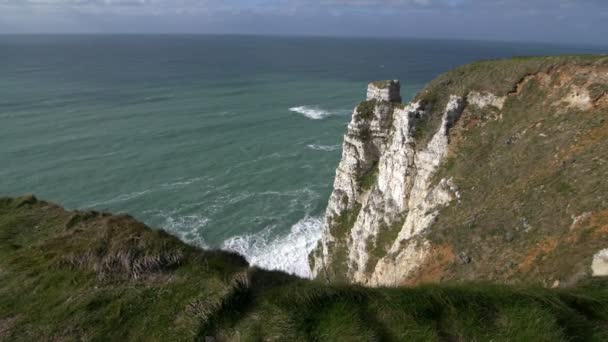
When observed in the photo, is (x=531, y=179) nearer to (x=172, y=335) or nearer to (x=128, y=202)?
(x=172, y=335)

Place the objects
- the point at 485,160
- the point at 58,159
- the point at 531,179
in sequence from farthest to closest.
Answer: the point at 58,159 < the point at 485,160 < the point at 531,179

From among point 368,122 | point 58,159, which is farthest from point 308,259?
point 58,159

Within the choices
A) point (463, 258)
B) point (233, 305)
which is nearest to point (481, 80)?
point (463, 258)

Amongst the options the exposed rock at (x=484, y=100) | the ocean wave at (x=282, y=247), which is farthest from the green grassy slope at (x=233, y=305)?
the ocean wave at (x=282, y=247)

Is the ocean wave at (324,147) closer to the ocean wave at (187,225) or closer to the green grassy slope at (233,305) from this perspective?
the ocean wave at (187,225)

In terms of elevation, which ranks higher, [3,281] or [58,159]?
[3,281]

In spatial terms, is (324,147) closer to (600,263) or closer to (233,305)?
(600,263)

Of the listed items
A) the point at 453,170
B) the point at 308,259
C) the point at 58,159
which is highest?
the point at 453,170
